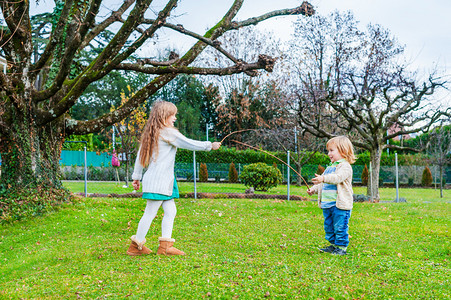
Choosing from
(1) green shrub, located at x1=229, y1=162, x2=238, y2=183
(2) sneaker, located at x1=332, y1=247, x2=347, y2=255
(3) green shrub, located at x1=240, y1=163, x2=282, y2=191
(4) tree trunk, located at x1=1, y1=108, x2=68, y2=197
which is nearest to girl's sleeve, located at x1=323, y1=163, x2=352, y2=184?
(2) sneaker, located at x1=332, y1=247, x2=347, y2=255

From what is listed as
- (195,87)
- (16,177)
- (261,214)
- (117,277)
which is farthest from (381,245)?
(195,87)

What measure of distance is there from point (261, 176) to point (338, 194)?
10.9 metres

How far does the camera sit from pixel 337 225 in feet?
16.8

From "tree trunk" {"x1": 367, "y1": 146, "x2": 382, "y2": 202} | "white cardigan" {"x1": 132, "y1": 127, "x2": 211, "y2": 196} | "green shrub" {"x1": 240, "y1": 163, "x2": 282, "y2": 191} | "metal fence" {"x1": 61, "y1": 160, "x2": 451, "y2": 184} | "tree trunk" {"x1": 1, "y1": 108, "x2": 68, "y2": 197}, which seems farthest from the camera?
"metal fence" {"x1": 61, "y1": 160, "x2": 451, "y2": 184}

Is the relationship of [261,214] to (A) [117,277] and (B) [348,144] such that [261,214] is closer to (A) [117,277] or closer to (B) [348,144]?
(B) [348,144]

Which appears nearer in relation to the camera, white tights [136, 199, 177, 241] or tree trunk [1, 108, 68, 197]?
white tights [136, 199, 177, 241]

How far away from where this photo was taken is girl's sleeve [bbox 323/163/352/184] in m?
5.02

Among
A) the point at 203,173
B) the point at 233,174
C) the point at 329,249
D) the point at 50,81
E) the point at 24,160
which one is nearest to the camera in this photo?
the point at 329,249

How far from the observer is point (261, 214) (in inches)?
354

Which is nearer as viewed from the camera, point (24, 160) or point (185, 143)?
point (185, 143)

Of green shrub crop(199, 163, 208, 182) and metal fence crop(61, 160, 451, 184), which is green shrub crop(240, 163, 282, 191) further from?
green shrub crop(199, 163, 208, 182)

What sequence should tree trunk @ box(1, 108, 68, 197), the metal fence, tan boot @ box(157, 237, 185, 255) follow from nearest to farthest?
tan boot @ box(157, 237, 185, 255) < tree trunk @ box(1, 108, 68, 197) < the metal fence

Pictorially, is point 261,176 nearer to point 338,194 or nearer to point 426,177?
point 338,194

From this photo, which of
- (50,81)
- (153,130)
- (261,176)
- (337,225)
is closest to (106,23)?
(50,81)
